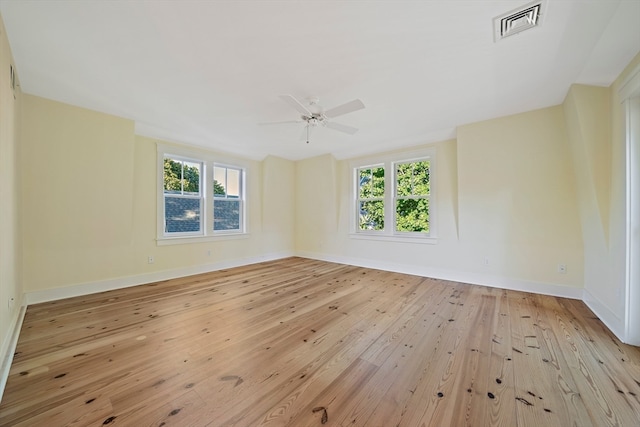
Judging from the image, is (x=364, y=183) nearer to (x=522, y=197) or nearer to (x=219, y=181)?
(x=522, y=197)

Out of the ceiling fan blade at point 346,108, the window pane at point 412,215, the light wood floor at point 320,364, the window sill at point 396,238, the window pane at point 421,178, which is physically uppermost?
the ceiling fan blade at point 346,108

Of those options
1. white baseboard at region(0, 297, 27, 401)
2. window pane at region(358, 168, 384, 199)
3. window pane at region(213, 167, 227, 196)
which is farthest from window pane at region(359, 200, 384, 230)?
white baseboard at region(0, 297, 27, 401)

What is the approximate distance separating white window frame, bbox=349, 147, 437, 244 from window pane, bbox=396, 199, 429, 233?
0.09 meters

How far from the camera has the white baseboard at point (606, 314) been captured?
7.06 feet

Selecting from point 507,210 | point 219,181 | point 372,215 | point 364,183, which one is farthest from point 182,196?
point 507,210

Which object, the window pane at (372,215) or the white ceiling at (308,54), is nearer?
the white ceiling at (308,54)

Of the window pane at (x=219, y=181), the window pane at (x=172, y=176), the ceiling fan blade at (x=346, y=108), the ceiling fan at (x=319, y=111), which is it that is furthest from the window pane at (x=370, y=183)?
the window pane at (x=172, y=176)

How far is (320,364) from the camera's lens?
1.79 metres

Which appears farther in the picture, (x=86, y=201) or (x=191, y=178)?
(x=191, y=178)

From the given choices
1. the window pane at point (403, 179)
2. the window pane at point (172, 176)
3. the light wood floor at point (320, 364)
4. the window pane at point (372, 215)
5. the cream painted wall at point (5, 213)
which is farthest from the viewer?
the window pane at point (372, 215)

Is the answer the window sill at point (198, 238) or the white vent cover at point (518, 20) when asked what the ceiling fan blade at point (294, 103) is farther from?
the window sill at point (198, 238)

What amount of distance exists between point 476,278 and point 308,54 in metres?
4.03

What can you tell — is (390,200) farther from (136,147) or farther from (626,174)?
(136,147)

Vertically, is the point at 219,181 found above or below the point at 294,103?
below
